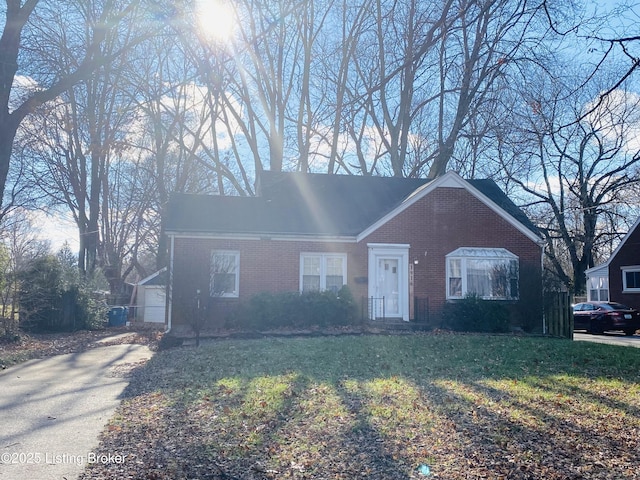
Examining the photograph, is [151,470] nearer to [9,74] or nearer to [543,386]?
[543,386]

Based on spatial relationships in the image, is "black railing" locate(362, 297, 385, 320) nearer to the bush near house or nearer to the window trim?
the bush near house

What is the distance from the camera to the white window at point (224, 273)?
16.7 meters

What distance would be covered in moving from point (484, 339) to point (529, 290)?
432 cm

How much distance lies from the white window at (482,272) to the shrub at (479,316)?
0.85 meters

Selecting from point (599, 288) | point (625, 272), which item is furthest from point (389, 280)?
point (599, 288)

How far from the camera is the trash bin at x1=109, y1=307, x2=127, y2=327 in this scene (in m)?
25.7

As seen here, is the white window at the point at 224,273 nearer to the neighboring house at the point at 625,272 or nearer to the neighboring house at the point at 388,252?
→ the neighboring house at the point at 388,252

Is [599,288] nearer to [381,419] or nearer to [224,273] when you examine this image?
[224,273]

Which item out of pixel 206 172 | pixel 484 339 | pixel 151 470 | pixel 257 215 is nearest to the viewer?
pixel 151 470

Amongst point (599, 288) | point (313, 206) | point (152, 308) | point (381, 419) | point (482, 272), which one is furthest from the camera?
point (599, 288)

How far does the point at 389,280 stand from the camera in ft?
60.4

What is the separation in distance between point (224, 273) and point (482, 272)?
28.0 feet

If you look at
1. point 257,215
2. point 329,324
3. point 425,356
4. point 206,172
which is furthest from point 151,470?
point 206,172

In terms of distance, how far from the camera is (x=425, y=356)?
11172 mm
